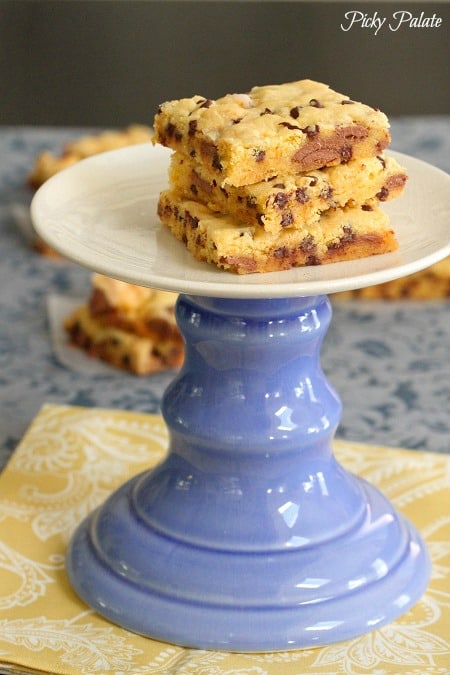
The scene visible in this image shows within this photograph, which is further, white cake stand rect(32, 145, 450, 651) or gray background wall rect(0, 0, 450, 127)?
gray background wall rect(0, 0, 450, 127)

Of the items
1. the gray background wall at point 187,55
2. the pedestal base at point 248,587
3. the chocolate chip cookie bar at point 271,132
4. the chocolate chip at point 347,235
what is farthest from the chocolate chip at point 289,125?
the gray background wall at point 187,55

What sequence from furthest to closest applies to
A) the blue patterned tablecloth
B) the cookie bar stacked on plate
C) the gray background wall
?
1. the gray background wall
2. the cookie bar stacked on plate
3. the blue patterned tablecloth

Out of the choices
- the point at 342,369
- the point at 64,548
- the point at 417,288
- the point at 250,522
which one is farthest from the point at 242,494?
the point at 417,288

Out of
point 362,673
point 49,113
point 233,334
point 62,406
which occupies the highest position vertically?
point 233,334

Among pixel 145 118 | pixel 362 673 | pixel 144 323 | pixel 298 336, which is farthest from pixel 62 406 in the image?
pixel 145 118

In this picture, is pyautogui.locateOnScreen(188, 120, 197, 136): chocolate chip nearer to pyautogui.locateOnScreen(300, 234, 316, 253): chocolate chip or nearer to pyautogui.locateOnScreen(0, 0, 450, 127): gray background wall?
pyautogui.locateOnScreen(300, 234, 316, 253): chocolate chip

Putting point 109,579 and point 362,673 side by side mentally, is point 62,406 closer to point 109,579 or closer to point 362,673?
point 109,579

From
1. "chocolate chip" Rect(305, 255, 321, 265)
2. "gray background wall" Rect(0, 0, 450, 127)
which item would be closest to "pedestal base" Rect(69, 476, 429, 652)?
"chocolate chip" Rect(305, 255, 321, 265)
